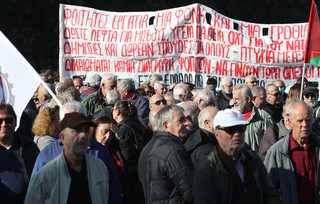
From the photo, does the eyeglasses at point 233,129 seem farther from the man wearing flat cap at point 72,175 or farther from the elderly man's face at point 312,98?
the elderly man's face at point 312,98

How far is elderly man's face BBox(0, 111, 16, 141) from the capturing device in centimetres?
603

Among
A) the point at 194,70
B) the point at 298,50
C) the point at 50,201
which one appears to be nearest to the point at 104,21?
the point at 194,70

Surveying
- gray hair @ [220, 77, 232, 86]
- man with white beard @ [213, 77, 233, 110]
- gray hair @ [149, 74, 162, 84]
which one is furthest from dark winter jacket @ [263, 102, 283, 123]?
gray hair @ [149, 74, 162, 84]

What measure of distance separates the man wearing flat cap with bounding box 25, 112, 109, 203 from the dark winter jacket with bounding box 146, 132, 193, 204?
2.03 feet

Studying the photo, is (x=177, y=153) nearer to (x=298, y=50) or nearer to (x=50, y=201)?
(x=50, y=201)

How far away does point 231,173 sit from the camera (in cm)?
513

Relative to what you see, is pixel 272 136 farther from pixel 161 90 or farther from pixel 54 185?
pixel 161 90

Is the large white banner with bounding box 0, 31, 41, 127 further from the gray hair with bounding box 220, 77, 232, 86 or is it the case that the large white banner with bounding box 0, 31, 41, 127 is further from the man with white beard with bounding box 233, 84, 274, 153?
the gray hair with bounding box 220, 77, 232, 86

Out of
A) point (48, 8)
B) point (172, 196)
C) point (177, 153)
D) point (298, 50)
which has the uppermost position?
point (48, 8)

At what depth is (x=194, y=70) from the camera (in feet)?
43.6

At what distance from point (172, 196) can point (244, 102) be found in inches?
127

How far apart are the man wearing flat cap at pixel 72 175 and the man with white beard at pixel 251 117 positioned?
3.26 m

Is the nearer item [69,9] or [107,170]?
[107,170]

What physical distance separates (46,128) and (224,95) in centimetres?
557
